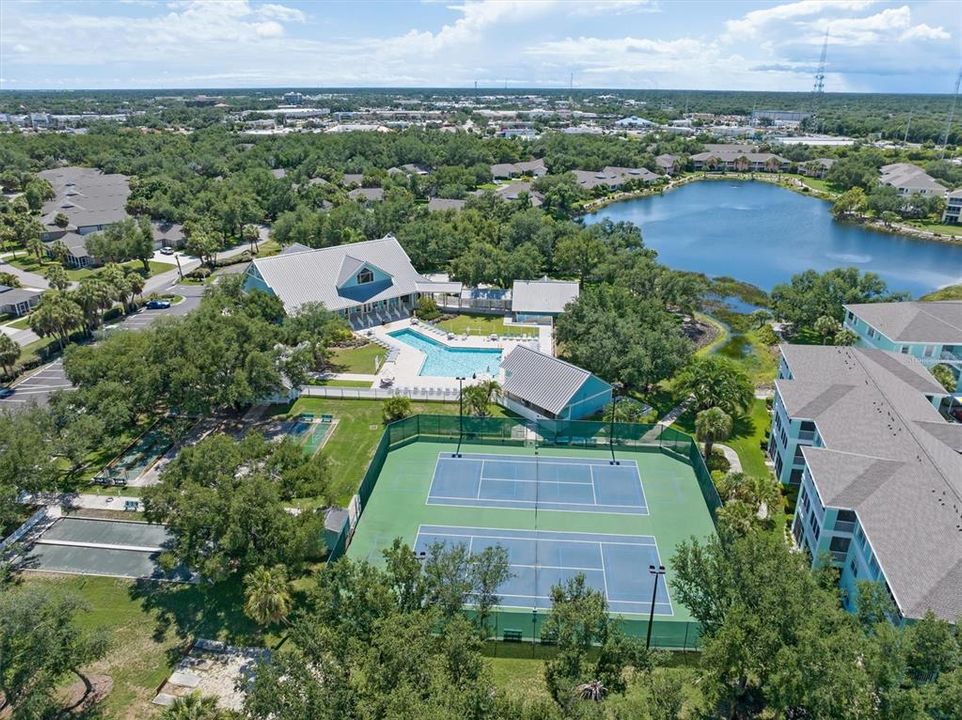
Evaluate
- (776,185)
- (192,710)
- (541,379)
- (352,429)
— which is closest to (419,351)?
(352,429)

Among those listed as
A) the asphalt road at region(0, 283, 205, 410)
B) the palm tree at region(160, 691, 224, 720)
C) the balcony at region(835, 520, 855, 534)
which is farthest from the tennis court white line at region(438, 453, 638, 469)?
the asphalt road at region(0, 283, 205, 410)

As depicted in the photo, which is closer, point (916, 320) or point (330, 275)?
point (916, 320)

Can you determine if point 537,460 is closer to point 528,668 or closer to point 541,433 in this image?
point 541,433

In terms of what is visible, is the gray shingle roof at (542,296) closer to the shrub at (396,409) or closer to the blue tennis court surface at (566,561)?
the shrub at (396,409)

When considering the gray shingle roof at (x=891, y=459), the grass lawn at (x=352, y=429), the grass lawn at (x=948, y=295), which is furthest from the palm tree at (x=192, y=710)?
the grass lawn at (x=948, y=295)

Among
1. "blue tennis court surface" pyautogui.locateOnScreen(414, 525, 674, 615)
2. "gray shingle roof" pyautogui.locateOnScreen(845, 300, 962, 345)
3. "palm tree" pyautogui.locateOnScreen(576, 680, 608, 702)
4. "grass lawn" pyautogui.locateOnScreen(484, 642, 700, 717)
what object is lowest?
"blue tennis court surface" pyautogui.locateOnScreen(414, 525, 674, 615)

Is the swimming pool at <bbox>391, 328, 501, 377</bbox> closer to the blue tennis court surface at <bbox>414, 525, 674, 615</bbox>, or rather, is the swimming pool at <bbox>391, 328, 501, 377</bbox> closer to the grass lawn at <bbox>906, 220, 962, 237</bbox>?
the blue tennis court surface at <bbox>414, 525, 674, 615</bbox>
